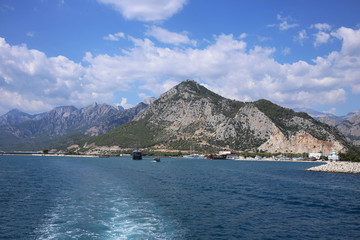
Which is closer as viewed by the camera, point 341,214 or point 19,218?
point 19,218

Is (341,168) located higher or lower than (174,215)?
higher

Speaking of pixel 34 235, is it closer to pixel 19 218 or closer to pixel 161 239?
pixel 19 218

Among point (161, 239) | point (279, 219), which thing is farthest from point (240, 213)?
point (161, 239)

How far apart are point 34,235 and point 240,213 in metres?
25.7

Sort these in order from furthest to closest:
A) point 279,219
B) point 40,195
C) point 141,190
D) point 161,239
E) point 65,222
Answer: point 141,190 → point 40,195 → point 279,219 → point 65,222 → point 161,239

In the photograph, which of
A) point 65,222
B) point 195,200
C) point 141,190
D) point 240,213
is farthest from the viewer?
point 141,190

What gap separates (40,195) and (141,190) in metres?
19.3

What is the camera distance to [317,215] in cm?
3700

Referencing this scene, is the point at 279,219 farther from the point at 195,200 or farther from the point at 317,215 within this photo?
the point at 195,200

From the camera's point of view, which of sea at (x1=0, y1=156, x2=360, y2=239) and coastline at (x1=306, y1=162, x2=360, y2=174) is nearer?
sea at (x1=0, y1=156, x2=360, y2=239)

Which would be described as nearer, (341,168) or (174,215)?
(174,215)

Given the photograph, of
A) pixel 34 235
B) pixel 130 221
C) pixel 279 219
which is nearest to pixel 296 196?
pixel 279 219

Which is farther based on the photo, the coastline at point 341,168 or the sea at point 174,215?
the coastline at point 341,168

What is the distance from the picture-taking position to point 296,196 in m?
52.5
